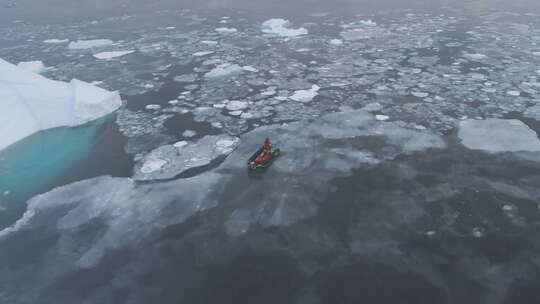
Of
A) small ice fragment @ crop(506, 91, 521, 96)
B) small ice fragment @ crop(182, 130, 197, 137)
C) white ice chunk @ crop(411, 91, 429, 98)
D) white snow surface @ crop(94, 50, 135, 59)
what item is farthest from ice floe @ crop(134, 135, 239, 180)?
white snow surface @ crop(94, 50, 135, 59)

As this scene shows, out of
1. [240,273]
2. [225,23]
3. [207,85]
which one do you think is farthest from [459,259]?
[225,23]

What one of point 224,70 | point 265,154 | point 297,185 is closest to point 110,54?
point 224,70

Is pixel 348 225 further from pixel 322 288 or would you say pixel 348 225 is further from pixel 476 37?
pixel 476 37

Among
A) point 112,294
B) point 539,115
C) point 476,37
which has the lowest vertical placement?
point 112,294

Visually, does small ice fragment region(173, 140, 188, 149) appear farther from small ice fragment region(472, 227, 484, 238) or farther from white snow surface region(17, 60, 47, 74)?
white snow surface region(17, 60, 47, 74)

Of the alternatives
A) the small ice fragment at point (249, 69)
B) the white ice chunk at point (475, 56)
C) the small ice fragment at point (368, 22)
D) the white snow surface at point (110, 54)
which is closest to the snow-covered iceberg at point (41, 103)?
the small ice fragment at point (249, 69)
